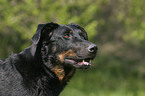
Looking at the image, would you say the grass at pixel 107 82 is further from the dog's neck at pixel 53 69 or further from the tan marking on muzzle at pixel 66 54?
the tan marking on muzzle at pixel 66 54

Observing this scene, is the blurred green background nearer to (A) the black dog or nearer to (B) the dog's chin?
(A) the black dog

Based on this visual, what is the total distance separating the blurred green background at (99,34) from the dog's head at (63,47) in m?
2.31

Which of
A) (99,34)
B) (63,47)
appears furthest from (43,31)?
(99,34)

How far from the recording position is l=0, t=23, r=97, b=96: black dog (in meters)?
3.69

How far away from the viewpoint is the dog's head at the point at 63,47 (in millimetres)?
3844

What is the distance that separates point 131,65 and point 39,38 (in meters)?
11.1

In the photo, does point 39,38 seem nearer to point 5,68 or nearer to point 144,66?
point 5,68

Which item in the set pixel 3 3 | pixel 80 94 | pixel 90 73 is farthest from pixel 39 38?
pixel 90 73

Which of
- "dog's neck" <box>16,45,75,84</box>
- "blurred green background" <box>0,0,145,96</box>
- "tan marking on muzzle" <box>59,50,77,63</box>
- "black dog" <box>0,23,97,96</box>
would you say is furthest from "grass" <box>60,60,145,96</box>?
"tan marking on muzzle" <box>59,50,77,63</box>

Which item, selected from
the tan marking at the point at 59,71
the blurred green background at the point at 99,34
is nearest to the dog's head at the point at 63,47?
the tan marking at the point at 59,71

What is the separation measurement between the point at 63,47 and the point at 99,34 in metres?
9.88

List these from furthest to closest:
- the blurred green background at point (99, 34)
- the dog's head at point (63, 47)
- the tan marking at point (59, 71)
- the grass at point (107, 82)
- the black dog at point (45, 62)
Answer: the grass at point (107, 82)
the blurred green background at point (99, 34)
the tan marking at point (59, 71)
the dog's head at point (63, 47)
the black dog at point (45, 62)

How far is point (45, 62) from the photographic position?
3951 mm

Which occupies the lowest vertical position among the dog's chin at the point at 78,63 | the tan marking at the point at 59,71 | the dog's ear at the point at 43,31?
the tan marking at the point at 59,71
